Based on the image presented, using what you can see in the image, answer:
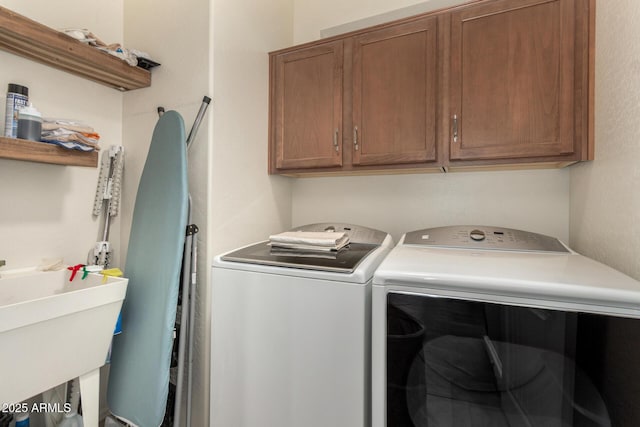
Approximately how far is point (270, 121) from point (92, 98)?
936mm

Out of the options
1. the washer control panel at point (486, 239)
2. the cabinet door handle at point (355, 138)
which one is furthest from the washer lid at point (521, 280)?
the cabinet door handle at point (355, 138)

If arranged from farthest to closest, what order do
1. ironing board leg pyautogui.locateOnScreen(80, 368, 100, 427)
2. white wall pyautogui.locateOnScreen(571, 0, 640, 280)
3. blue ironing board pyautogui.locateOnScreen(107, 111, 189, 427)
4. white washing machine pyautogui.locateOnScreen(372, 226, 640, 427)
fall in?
blue ironing board pyautogui.locateOnScreen(107, 111, 189, 427) < ironing board leg pyautogui.locateOnScreen(80, 368, 100, 427) < white wall pyautogui.locateOnScreen(571, 0, 640, 280) < white washing machine pyautogui.locateOnScreen(372, 226, 640, 427)

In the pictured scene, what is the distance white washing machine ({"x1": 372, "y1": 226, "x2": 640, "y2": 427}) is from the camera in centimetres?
77

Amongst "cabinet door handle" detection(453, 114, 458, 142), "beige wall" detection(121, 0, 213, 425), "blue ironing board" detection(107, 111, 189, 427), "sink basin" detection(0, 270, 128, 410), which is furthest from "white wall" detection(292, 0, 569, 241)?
"sink basin" detection(0, 270, 128, 410)

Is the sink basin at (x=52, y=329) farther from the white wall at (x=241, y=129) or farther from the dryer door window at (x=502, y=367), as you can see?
the dryer door window at (x=502, y=367)

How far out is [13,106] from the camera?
1.11 meters

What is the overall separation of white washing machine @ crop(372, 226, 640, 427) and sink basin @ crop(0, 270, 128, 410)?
40.4 inches

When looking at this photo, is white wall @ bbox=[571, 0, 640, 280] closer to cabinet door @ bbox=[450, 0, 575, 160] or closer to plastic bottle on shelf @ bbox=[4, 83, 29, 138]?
cabinet door @ bbox=[450, 0, 575, 160]

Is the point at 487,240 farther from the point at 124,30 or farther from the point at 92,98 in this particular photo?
the point at 124,30

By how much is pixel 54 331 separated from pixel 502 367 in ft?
4.73

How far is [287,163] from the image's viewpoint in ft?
5.92

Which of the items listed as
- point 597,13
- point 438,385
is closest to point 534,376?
point 438,385

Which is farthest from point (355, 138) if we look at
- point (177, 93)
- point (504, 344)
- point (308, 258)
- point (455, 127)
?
point (504, 344)

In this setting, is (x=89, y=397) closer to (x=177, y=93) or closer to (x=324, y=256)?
(x=324, y=256)
